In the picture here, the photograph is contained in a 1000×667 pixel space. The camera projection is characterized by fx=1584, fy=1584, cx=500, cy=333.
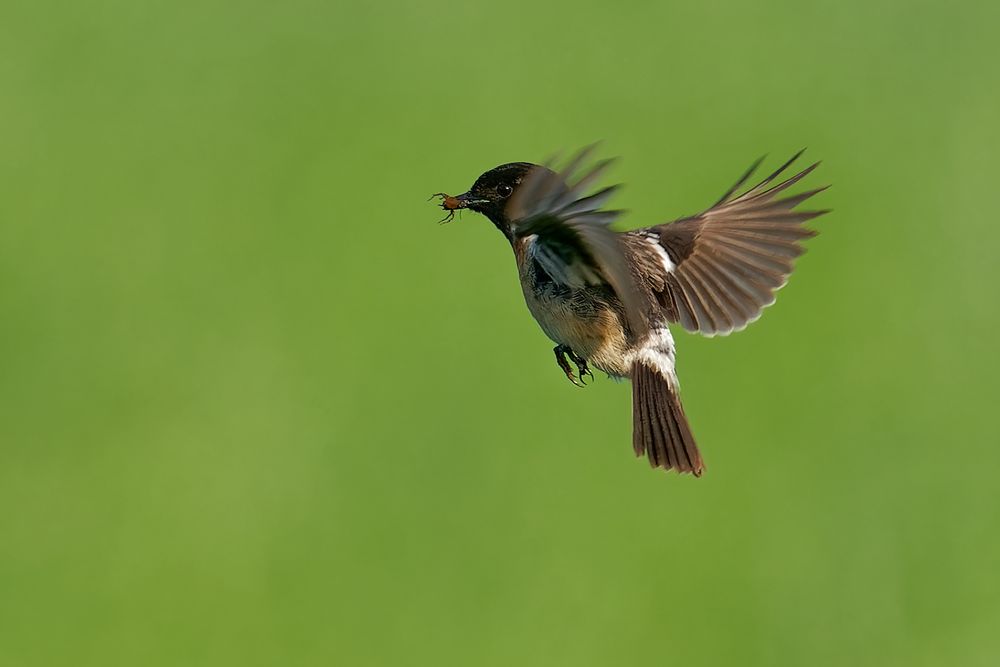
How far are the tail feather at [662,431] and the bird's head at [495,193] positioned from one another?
612 mm

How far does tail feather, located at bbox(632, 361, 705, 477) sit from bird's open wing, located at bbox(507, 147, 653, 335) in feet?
0.89

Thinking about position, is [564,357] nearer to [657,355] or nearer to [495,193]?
[657,355]

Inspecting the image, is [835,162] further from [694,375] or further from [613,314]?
[613,314]

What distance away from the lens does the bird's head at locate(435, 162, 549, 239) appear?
14.4 ft

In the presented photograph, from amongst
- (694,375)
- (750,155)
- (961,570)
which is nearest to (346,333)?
(694,375)

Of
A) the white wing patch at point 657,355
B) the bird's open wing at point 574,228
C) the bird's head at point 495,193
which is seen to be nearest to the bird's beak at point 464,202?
the bird's head at point 495,193

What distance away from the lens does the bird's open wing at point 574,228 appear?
11.4ft

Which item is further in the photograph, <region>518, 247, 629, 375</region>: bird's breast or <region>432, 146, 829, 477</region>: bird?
<region>518, 247, 629, 375</region>: bird's breast

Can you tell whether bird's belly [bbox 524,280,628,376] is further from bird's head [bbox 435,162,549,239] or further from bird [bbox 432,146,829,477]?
bird's head [bbox 435,162,549,239]

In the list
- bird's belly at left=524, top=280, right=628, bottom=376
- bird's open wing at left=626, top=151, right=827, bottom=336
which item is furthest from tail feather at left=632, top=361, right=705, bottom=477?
bird's open wing at left=626, top=151, right=827, bottom=336

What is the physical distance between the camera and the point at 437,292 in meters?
9.85

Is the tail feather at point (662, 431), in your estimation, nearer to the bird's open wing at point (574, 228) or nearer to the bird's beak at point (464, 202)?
the bird's open wing at point (574, 228)

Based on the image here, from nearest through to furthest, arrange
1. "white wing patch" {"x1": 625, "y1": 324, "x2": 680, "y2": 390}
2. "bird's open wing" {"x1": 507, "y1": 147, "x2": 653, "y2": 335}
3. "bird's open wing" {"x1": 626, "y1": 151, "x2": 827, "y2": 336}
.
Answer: "bird's open wing" {"x1": 507, "y1": 147, "x2": 653, "y2": 335}, "white wing patch" {"x1": 625, "y1": 324, "x2": 680, "y2": 390}, "bird's open wing" {"x1": 626, "y1": 151, "x2": 827, "y2": 336}

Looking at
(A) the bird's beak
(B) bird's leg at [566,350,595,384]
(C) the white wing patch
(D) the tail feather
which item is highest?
(A) the bird's beak
